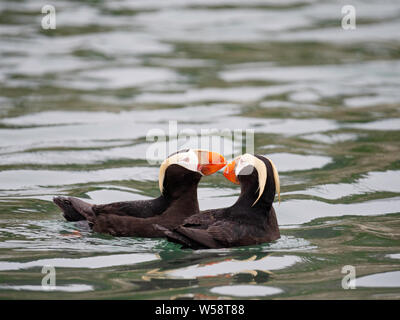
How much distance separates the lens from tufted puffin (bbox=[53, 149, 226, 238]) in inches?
306

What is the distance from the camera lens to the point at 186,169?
7.88 meters

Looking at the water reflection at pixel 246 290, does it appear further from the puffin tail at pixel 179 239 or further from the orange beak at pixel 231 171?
the orange beak at pixel 231 171

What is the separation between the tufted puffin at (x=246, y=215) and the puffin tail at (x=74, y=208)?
94 cm

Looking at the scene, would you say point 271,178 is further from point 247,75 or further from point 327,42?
point 327,42

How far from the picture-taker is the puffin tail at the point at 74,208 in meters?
8.13

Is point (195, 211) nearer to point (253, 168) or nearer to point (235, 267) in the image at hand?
point (253, 168)

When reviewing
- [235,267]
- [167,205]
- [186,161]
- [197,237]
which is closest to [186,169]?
[186,161]

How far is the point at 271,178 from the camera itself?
24.9ft

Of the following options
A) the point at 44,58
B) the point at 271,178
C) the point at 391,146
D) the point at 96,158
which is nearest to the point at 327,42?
the point at 44,58

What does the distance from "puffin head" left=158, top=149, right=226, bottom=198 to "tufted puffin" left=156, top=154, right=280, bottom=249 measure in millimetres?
215

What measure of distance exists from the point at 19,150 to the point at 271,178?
5.45m

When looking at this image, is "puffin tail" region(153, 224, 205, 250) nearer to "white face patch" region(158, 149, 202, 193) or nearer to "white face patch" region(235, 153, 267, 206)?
"white face patch" region(235, 153, 267, 206)

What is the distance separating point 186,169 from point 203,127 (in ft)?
18.0
